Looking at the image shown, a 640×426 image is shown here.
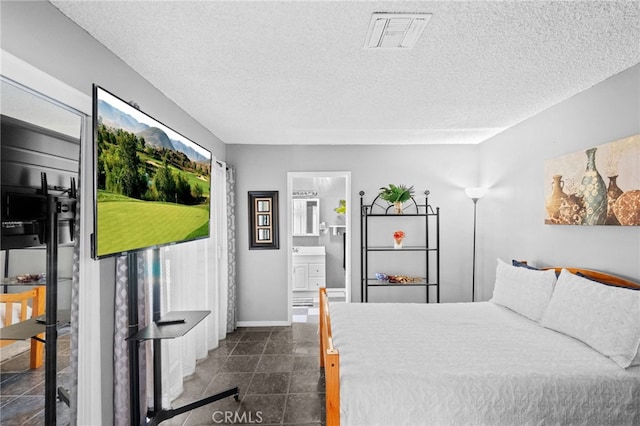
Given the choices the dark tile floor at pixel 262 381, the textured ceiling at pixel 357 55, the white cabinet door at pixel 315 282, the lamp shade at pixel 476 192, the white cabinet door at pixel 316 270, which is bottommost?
the dark tile floor at pixel 262 381

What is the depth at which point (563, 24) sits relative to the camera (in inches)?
69.1

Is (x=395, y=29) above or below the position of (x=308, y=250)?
above

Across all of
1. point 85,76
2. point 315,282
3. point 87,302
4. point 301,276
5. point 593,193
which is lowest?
point 315,282

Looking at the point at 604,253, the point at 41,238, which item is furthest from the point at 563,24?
the point at 41,238

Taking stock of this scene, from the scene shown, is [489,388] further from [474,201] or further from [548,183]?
[474,201]

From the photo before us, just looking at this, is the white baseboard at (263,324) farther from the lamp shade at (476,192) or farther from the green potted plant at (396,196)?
the lamp shade at (476,192)

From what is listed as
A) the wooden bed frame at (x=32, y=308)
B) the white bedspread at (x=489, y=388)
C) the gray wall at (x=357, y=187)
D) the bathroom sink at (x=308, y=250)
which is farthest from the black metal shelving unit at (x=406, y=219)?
the wooden bed frame at (x=32, y=308)

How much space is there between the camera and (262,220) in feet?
15.1

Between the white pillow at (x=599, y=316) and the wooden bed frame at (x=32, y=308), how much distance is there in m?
3.09

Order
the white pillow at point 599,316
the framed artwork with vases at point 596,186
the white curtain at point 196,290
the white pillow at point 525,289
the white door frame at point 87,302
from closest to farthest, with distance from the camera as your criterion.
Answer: the white door frame at point 87,302 → the white pillow at point 599,316 → the framed artwork with vases at point 596,186 → the white pillow at point 525,289 → the white curtain at point 196,290

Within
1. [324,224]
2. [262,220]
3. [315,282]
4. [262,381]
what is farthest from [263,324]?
[324,224]

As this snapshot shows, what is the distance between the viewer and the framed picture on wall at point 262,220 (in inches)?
181

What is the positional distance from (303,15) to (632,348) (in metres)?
2.55

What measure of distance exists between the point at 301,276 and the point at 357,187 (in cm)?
225
